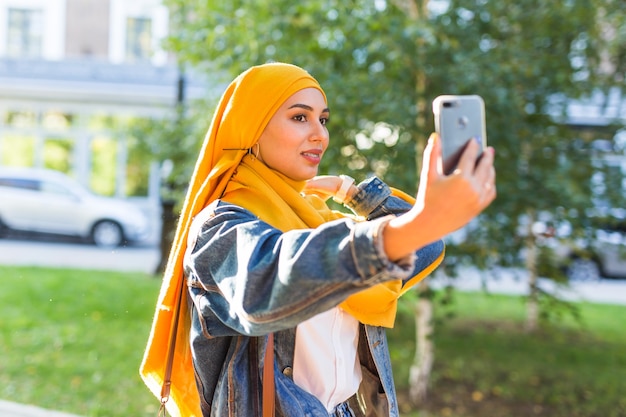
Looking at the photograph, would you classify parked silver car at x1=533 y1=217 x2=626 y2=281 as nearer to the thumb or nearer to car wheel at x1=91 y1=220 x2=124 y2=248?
the thumb

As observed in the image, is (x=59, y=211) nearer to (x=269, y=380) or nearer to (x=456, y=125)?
(x=269, y=380)

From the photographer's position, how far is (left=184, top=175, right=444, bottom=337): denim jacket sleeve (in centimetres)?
113

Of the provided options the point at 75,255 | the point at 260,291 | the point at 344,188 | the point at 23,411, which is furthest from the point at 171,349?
the point at 75,255

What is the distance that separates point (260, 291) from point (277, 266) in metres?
0.06

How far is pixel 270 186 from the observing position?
5.38ft

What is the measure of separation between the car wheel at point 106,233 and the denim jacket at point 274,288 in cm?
1411

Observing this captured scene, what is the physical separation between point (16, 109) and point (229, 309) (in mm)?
18937

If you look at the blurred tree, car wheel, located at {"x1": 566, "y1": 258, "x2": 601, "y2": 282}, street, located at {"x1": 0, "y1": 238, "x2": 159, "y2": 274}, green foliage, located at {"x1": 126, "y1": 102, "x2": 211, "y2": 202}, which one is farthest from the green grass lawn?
car wheel, located at {"x1": 566, "y1": 258, "x2": 601, "y2": 282}

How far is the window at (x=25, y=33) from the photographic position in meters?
19.5

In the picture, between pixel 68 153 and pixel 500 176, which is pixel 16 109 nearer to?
pixel 68 153

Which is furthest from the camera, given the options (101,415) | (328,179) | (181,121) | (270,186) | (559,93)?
(181,121)

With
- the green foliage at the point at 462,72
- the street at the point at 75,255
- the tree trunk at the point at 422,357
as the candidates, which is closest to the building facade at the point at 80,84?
the street at the point at 75,255

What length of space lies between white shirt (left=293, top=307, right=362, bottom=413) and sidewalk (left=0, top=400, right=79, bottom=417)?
351 cm

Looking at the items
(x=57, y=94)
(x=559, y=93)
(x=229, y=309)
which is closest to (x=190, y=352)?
(x=229, y=309)
